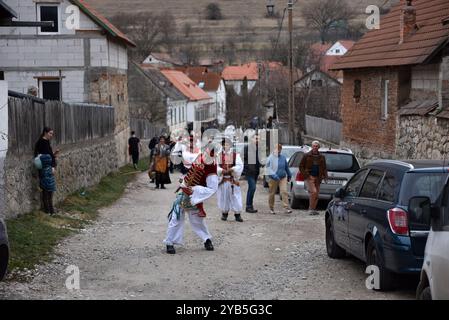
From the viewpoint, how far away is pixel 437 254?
670 centimetres

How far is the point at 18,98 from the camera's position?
14.1 m

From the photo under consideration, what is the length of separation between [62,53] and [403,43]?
1271cm

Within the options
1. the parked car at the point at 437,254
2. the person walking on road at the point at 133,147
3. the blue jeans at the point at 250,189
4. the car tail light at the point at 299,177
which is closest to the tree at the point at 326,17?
the person walking on road at the point at 133,147

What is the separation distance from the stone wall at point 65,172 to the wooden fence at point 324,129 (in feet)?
36.4

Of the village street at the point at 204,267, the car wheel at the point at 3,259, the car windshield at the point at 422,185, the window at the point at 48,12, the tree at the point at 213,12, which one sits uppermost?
the tree at the point at 213,12

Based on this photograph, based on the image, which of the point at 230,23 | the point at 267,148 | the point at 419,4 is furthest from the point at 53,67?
the point at 230,23

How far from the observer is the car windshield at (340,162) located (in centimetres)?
1914

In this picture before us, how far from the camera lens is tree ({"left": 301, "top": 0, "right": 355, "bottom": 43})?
8825 centimetres

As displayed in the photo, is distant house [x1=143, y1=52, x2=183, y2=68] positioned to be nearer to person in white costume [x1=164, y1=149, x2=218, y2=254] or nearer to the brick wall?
the brick wall

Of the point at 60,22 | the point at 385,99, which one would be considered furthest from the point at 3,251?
the point at 60,22

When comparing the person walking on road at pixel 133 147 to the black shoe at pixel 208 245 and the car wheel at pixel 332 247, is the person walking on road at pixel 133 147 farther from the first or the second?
the car wheel at pixel 332 247

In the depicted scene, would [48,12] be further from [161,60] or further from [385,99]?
[161,60]
